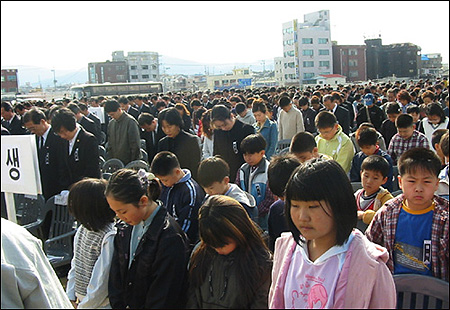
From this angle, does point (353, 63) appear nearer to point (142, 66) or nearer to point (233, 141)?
point (142, 66)

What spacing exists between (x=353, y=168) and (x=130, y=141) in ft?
10.4

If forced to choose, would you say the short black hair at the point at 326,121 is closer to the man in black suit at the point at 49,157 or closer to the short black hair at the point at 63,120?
the short black hair at the point at 63,120

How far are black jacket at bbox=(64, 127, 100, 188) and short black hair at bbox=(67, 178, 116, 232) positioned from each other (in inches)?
62.6

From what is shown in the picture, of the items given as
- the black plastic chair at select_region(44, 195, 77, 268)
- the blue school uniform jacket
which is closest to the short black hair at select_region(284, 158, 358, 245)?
the blue school uniform jacket

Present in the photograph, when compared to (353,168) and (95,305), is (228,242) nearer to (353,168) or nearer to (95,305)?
(95,305)

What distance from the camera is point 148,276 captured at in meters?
2.41

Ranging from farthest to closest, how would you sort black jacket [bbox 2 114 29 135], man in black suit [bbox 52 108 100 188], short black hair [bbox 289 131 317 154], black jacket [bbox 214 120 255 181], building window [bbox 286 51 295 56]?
building window [bbox 286 51 295 56] < black jacket [bbox 2 114 29 135] < black jacket [bbox 214 120 255 181] < man in black suit [bbox 52 108 100 188] < short black hair [bbox 289 131 317 154]

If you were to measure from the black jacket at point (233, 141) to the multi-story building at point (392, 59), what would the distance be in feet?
178

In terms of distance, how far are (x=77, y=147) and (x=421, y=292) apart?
3.60 m

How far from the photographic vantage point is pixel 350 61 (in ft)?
223

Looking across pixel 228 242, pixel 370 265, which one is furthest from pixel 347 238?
pixel 228 242

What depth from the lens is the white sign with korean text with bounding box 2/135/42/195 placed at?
2848 millimetres

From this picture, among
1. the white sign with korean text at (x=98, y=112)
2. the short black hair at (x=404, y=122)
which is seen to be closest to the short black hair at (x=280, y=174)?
the short black hair at (x=404, y=122)

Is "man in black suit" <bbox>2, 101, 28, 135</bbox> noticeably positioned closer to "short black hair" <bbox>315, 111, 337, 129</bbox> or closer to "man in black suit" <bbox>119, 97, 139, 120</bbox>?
"man in black suit" <bbox>119, 97, 139, 120</bbox>
